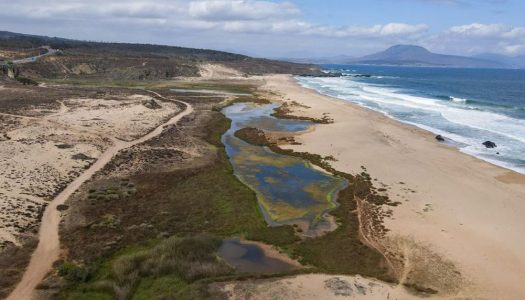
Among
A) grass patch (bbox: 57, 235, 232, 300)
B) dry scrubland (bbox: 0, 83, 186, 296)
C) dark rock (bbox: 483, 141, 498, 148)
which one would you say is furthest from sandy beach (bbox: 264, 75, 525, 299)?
dry scrubland (bbox: 0, 83, 186, 296)

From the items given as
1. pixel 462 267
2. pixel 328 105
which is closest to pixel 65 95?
pixel 328 105

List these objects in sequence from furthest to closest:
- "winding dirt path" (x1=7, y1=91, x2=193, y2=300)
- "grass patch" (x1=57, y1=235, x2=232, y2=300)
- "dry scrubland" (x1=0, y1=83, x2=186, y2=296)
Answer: "dry scrubland" (x1=0, y1=83, x2=186, y2=296) < "winding dirt path" (x1=7, y1=91, x2=193, y2=300) < "grass patch" (x1=57, y1=235, x2=232, y2=300)

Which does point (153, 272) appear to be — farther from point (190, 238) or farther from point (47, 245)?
point (47, 245)

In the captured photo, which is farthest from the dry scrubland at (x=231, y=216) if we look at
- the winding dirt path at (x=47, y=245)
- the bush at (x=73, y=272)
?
the winding dirt path at (x=47, y=245)

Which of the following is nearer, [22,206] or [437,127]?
[22,206]

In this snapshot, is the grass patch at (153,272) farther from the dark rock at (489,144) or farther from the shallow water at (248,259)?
the dark rock at (489,144)

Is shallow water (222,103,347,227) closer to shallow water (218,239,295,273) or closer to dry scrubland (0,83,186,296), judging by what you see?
shallow water (218,239,295,273)

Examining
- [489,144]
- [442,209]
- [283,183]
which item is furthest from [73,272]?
[489,144]

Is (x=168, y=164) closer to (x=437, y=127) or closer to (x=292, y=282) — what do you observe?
(x=292, y=282)
